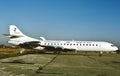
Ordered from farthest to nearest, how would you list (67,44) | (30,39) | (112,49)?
1. (30,39)
2. (67,44)
3. (112,49)

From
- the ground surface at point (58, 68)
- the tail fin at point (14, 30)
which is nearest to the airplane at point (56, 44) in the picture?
the tail fin at point (14, 30)

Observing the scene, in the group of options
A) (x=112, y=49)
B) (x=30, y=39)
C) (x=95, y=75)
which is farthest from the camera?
(x=30, y=39)

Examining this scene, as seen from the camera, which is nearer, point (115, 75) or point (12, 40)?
point (115, 75)

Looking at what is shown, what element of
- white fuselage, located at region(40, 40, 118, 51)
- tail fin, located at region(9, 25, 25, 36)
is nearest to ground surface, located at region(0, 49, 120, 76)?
white fuselage, located at region(40, 40, 118, 51)

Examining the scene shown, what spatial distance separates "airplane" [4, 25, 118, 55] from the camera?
48.2 meters

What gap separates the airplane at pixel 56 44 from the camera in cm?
4821

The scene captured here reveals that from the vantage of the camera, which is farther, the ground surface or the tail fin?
the tail fin

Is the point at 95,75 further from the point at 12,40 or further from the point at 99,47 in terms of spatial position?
the point at 12,40

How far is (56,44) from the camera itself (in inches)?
2044

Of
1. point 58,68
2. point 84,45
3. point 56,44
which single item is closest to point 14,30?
point 56,44

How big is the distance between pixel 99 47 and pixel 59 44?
28.3ft

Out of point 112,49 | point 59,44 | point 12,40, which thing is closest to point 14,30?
point 12,40

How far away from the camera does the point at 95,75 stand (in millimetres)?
12336

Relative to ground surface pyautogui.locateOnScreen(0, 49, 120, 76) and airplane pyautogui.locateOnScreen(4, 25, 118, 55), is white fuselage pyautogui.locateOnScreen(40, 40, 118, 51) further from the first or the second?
ground surface pyautogui.locateOnScreen(0, 49, 120, 76)
